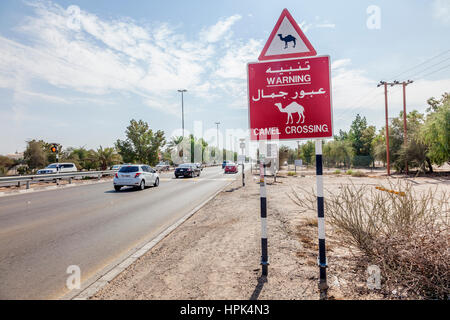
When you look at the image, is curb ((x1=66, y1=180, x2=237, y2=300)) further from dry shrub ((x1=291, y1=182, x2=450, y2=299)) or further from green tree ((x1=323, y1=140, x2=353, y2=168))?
green tree ((x1=323, y1=140, x2=353, y2=168))

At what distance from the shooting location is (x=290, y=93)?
140 inches

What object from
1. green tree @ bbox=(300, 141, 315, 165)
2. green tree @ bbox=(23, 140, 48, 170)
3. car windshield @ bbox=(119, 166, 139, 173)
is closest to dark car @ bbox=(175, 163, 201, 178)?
car windshield @ bbox=(119, 166, 139, 173)

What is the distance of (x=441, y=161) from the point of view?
75.2 ft

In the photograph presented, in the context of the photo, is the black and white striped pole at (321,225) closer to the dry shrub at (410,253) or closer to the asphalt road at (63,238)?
the dry shrub at (410,253)

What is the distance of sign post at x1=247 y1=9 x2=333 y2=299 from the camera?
345 centimetres

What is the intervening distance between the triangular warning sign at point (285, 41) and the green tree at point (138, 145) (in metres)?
37.0

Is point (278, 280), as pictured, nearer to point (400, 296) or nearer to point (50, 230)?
point (400, 296)

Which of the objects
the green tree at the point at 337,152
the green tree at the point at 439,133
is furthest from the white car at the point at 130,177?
the green tree at the point at 337,152

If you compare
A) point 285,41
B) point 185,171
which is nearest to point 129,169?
point 185,171

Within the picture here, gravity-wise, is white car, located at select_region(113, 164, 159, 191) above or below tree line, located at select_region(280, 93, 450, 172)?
below

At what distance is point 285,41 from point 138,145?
3742cm
